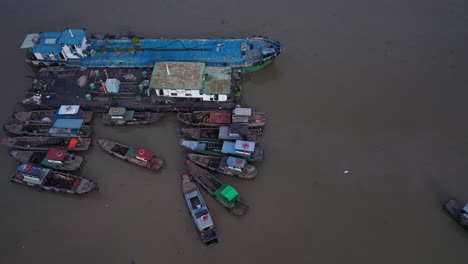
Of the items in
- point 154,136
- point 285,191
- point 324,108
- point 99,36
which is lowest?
point 285,191

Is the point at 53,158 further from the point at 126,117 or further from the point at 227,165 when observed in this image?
the point at 227,165

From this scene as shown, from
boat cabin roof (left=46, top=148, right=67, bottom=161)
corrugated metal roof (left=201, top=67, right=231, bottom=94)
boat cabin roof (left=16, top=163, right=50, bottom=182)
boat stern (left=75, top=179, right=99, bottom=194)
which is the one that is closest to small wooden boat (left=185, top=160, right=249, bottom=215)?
corrugated metal roof (left=201, top=67, right=231, bottom=94)

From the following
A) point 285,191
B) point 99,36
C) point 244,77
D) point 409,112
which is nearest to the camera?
point 285,191

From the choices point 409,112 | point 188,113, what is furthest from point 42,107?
point 409,112

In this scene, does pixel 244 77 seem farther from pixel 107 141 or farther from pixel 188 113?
pixel 107 141

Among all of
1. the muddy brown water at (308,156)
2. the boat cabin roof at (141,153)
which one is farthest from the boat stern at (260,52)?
the boat cabin roof at (141,153)

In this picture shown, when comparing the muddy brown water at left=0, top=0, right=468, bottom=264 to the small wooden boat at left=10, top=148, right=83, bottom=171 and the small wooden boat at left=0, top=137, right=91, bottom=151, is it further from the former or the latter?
the small wooden boat at left=10, top=148, right=83, bottom=171

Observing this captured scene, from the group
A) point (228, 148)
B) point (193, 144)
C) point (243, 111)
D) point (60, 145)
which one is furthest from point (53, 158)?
point (243, 111)

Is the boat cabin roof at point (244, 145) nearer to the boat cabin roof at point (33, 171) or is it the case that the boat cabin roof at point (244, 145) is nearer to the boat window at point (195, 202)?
the boat window at point (195, 202)
